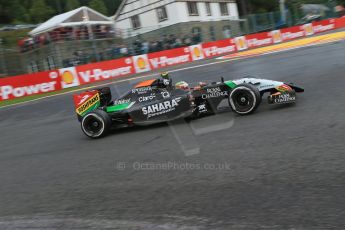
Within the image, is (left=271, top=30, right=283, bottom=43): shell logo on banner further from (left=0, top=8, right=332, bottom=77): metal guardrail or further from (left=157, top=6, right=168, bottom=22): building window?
(left=157, top=6, right=168, bottom=22): building window

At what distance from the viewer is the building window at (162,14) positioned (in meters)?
43.0

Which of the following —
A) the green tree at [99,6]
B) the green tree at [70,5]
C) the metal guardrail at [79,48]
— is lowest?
the metal guardrail at [79,48]

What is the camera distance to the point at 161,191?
484cm

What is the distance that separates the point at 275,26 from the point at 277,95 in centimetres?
3315

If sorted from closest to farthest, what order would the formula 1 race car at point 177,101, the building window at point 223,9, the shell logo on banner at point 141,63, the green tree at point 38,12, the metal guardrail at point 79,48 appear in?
the formula 1 race car at point 177,101
the shell logo on banner at point 141,63
the metal guardrail at point 79,48
the building window at point 223,9
the green tree at point 38,12

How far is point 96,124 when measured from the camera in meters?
8.55

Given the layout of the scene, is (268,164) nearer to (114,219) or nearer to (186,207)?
(186,207)

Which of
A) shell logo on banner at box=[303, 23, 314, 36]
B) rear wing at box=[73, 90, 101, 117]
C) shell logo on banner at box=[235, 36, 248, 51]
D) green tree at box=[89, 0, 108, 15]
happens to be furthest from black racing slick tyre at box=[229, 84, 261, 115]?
green tree at box=[89, 0, 108, 15]

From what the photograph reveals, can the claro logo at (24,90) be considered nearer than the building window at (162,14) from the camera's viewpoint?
Yes

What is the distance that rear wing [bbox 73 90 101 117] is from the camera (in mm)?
8852

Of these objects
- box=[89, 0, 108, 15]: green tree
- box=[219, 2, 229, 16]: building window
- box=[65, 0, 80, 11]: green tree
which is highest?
box=[65, 0, 80, 11]: green tree

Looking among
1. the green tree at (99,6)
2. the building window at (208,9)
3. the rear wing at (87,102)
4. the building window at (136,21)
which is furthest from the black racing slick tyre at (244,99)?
the green tree at (99,6)

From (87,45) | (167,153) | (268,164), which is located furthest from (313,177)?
(87,45)

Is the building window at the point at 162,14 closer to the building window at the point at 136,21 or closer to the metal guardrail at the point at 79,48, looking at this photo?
the building window at the point at 136,21
